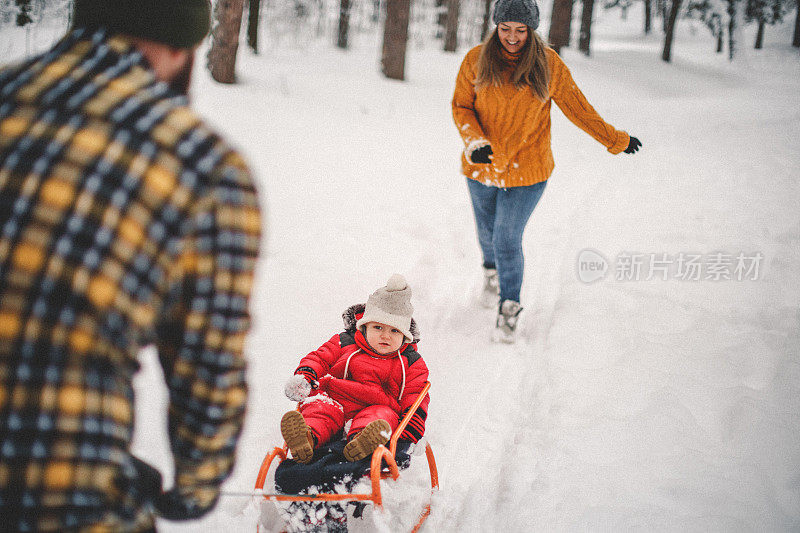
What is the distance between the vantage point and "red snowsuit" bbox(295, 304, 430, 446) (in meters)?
2.41

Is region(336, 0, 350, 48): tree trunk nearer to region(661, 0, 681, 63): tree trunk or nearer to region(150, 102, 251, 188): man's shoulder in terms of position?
region(661, 0, 681, 63): tree trunk

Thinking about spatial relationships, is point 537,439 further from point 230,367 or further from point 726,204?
point 726,204

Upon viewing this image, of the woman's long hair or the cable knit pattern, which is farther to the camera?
the cable knit pattern

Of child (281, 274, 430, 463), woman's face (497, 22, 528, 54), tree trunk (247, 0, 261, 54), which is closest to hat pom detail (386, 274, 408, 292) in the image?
child (281, 274, 430, 463)

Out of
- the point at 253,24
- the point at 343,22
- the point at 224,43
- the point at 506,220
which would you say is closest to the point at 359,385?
the point at 506,220

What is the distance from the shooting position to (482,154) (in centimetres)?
313

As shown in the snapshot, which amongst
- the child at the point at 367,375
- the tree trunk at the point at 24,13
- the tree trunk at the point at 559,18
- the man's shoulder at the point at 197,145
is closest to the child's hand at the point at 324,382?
the child at the point at 367,375

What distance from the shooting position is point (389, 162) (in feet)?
21.0

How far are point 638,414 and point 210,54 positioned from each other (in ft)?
23.3

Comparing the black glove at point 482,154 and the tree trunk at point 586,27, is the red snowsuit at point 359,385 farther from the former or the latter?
the tree trunk at point 586,27

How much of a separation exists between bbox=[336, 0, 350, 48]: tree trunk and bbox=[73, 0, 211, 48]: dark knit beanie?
14.5 m

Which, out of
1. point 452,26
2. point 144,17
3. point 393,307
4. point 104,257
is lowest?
point 393,307

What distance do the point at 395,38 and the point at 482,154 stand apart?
683 cm

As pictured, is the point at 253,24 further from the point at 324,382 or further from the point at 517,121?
the point at 324,382
